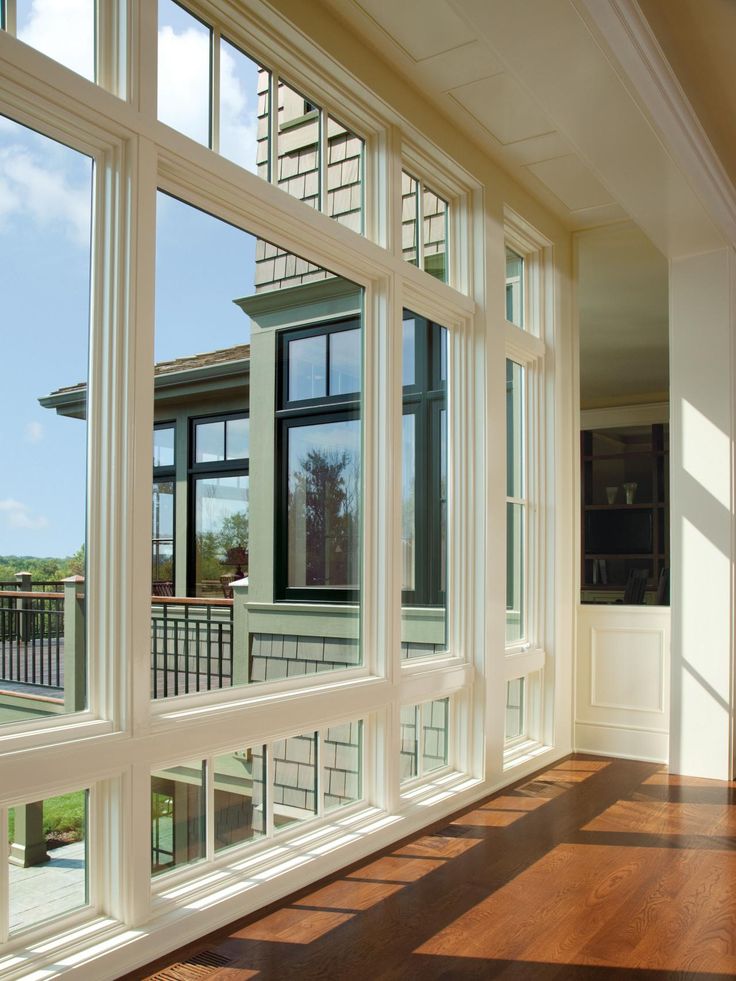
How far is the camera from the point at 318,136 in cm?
346

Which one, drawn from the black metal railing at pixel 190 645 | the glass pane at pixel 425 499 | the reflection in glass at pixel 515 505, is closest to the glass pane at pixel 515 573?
the reflection in glass at pixel 515 505

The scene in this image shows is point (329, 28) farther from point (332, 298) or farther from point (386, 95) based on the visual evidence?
point (332, 298)

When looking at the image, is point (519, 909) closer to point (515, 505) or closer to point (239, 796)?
point (239, 796)

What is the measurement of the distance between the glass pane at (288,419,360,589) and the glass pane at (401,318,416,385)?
0.44 metres

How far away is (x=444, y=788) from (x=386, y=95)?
3.15 m

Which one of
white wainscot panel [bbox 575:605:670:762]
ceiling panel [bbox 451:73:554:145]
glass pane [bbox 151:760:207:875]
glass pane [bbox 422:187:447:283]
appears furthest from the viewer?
white wainscot panel [bbox 575:605:670:762]

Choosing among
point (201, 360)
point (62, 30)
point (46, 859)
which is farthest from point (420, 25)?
point (46, 859)

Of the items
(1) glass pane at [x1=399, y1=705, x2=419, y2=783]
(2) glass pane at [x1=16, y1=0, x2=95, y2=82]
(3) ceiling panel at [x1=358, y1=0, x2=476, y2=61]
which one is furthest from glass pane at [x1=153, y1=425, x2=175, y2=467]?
(3) ceiling panel at [x1=358, y1=0, x2=476, y2=61]

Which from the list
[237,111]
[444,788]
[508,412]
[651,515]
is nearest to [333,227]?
[237,111]

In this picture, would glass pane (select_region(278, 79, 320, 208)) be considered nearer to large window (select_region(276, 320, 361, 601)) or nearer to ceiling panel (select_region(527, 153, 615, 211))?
large window (select_region(276, 320, 361, 601))

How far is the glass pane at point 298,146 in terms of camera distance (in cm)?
326

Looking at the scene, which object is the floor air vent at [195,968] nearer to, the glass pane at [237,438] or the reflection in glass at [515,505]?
the glass pane at [237,438]

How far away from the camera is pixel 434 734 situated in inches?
164

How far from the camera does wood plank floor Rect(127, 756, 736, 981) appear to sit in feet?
8.17
